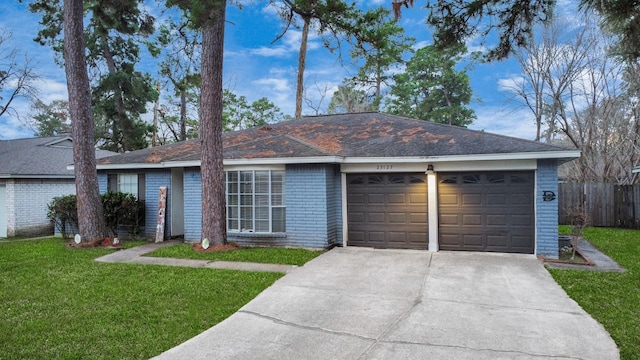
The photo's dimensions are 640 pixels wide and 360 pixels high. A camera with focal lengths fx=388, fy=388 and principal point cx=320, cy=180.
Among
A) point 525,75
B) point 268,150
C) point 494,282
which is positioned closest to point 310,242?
point 268,150

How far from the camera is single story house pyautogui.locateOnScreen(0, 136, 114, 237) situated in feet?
44.4

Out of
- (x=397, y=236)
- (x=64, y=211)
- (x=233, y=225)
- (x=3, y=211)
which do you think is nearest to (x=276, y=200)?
(x=233, y=225)

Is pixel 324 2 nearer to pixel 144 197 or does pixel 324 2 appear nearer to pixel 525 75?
pixel 144 197

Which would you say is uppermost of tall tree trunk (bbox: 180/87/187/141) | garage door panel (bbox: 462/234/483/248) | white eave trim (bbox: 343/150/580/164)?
tall tree trunk (bbox: 180/87/187/141)

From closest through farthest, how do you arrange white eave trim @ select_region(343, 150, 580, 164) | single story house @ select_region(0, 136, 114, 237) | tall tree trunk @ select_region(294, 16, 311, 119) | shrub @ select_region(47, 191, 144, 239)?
white eave trim @ select_region(343, 150, 580, 164), shrub @ select_region(47, 191, 144, 239), single story house @ select_region(0, 136, 114, 237), tall tree trunk @ select_region(294, 16, 311, 119)

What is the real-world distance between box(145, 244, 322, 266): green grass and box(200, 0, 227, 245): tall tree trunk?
0.60 metres

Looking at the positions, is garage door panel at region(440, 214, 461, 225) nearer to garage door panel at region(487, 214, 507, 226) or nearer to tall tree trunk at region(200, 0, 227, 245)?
garage door panel at region(487, 214, 507, 226)

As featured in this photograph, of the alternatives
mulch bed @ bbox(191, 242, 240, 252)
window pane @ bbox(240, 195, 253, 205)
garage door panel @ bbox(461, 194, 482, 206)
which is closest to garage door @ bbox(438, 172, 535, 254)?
garage door panel @ bbox(461, 194, 482, 206)

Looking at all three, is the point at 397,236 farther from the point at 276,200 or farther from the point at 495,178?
the point at 276,200

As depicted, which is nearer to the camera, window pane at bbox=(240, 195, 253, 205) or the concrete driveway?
the concrete driveway

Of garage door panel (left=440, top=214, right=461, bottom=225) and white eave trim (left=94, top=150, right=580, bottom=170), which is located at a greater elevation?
white eave trim (left=94, top=150, right=580, bottom=170)

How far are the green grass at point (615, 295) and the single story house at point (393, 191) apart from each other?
1.54 m

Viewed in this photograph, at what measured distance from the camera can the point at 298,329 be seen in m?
4.66

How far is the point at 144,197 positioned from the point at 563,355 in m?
11.6
